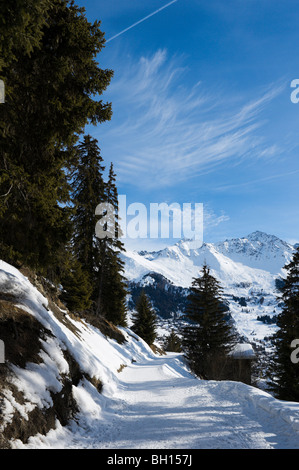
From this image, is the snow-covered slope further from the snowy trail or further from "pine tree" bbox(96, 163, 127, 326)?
"pine tree" bbox(96, 163, 127, 326)

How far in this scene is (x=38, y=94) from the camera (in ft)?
20.9

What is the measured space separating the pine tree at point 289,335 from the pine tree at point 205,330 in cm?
433

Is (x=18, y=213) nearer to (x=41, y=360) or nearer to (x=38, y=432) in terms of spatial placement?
(x=41, y=360)

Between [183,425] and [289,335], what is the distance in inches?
570

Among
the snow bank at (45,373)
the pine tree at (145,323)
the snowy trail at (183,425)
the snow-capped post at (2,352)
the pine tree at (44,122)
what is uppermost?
the pine tree at (44,122)

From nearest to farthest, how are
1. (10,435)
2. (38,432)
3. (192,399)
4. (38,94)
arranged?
(10,435)
(38,432)
(38,94)
(192,399)

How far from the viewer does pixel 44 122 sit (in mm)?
6531

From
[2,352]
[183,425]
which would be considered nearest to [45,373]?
[2,352]

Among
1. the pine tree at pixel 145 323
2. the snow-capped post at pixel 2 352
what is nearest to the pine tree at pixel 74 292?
the snow-capped post at pixel 2 352

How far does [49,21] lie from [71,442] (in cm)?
956

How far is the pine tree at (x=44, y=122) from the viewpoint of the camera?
239 inches

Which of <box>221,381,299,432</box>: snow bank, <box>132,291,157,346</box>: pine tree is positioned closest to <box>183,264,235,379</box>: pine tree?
<box>221,381,299,432</box>: snow bank

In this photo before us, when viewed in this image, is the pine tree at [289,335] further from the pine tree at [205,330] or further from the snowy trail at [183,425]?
the snowy trail at [183,425]

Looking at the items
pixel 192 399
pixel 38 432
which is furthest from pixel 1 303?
pixel 192 399
